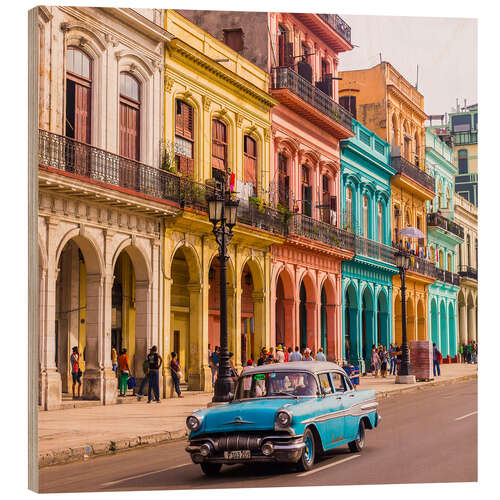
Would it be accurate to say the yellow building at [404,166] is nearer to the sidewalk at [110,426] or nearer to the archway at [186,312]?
the sidewalk at [110,426]

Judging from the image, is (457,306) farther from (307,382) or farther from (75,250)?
(75,250)

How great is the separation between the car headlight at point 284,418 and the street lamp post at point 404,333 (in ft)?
27.9

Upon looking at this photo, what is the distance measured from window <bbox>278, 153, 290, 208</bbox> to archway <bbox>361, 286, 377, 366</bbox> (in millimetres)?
3848

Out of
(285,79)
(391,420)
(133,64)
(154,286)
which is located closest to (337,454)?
(391,420)

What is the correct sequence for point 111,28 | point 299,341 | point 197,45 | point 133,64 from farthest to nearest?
1. point 299,341
2. point 197,45
3. point 133,64
4. point 111,28

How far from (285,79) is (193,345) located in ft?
26.3

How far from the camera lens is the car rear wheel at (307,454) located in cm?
1051

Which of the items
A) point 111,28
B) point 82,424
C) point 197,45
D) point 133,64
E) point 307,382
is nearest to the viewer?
point 307,382

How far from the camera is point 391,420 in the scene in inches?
537

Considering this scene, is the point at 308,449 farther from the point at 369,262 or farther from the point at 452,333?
the point at 369,262

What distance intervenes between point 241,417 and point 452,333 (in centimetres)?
944

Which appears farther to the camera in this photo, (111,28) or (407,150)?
(407,150)

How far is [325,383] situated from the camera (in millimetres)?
11727

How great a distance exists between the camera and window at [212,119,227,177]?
23938mm
